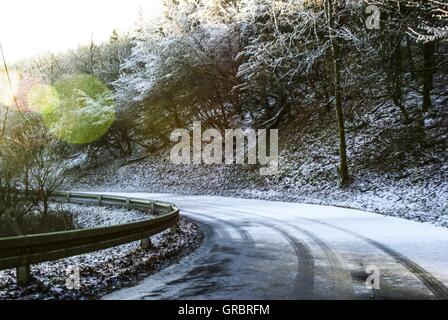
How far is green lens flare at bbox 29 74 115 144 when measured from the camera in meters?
43.2

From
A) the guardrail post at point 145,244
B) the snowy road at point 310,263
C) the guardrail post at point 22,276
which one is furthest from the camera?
the guardrail post at point 145,244

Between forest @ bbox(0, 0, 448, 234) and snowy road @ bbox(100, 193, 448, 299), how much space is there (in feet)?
18.6

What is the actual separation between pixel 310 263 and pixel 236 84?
27.1m

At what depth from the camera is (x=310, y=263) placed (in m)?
8.77

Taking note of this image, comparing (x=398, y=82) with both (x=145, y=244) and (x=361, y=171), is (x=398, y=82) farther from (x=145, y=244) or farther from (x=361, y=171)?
(x=145, y=244)

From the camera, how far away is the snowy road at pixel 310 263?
679 cm

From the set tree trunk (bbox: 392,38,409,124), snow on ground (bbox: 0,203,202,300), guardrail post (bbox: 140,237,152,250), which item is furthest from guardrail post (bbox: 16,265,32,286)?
tree trunk (bbox: 392,38,409,124)

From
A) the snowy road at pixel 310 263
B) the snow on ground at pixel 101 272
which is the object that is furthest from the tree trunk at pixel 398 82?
the snow on ground at pixel 101 272

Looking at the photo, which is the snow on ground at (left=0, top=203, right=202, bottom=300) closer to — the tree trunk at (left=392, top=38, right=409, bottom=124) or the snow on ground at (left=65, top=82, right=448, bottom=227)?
the snow on ground at (left=65, top=82, right=448, bottom=227)

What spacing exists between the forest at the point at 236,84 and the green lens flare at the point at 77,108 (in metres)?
0.14

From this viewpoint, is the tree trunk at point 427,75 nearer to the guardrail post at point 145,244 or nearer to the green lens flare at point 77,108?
the guardrail post at point 145,244

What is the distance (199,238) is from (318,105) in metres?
23.3

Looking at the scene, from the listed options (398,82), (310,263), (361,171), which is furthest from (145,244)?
(398,82)
